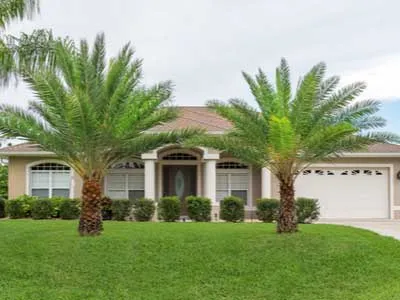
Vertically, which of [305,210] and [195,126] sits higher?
[195,126]

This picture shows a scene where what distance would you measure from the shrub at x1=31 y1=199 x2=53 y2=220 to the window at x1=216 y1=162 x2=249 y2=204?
707 cm

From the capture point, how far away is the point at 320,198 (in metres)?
23.6

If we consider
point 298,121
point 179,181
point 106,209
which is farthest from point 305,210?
point 106,209

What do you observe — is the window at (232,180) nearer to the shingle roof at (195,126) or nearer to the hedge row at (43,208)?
the shingle roof at (195,126)

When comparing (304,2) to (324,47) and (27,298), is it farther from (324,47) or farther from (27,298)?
(27,298)

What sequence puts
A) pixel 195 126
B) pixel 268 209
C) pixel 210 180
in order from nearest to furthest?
1. pixel 268 209
2. pixel 210 180
3. pixel 195 126

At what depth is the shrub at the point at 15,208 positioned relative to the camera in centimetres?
2133

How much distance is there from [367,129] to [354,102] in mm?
761

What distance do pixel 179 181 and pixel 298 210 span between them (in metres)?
6.13

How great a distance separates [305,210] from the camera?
20.1 meters

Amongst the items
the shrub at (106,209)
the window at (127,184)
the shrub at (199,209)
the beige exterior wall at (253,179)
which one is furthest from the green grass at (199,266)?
the window at (127,184)

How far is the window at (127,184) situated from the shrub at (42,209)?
334 centimetres

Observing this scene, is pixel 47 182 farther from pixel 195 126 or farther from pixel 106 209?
pixel 195 126

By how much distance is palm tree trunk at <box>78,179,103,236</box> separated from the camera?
45.0 feet
